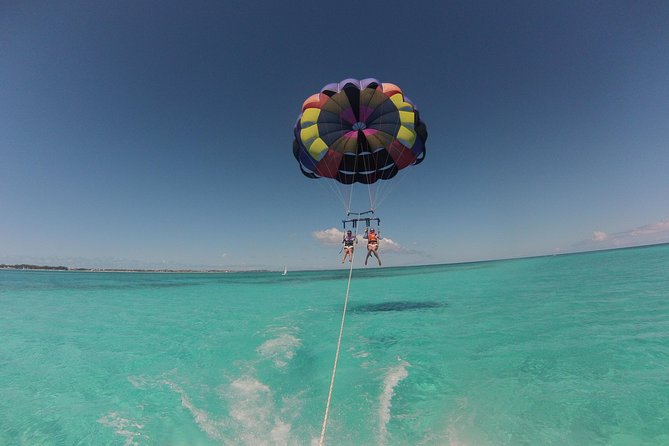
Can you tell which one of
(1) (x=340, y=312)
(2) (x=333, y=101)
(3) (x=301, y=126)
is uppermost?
(2) (x=333, y=101)

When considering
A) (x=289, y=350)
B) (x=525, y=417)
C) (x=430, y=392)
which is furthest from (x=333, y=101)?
(x=525, y=417)

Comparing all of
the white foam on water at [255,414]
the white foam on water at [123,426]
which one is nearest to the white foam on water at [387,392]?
the white foam on water at [255,414]

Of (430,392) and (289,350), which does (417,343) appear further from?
(289,350)

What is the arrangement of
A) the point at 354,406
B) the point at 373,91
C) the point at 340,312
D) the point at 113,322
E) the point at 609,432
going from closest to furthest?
the point at 609,432
the point at 354,406
the point at 373,91
the point at 113,322
the point at 340,312

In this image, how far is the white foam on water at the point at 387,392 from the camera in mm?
4098

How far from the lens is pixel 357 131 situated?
37.7 ft

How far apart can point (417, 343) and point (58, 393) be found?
336 inches

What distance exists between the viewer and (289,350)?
7754 millimetres

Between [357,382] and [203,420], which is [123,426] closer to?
[203,420]

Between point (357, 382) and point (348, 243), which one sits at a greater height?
point (348, 243)

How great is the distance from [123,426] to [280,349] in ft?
12.8

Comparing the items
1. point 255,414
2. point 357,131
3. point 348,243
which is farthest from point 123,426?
point 357,131

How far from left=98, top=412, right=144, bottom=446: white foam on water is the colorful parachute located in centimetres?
964

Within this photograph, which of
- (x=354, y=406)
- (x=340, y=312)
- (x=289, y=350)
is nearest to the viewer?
(x=354, y=406)
